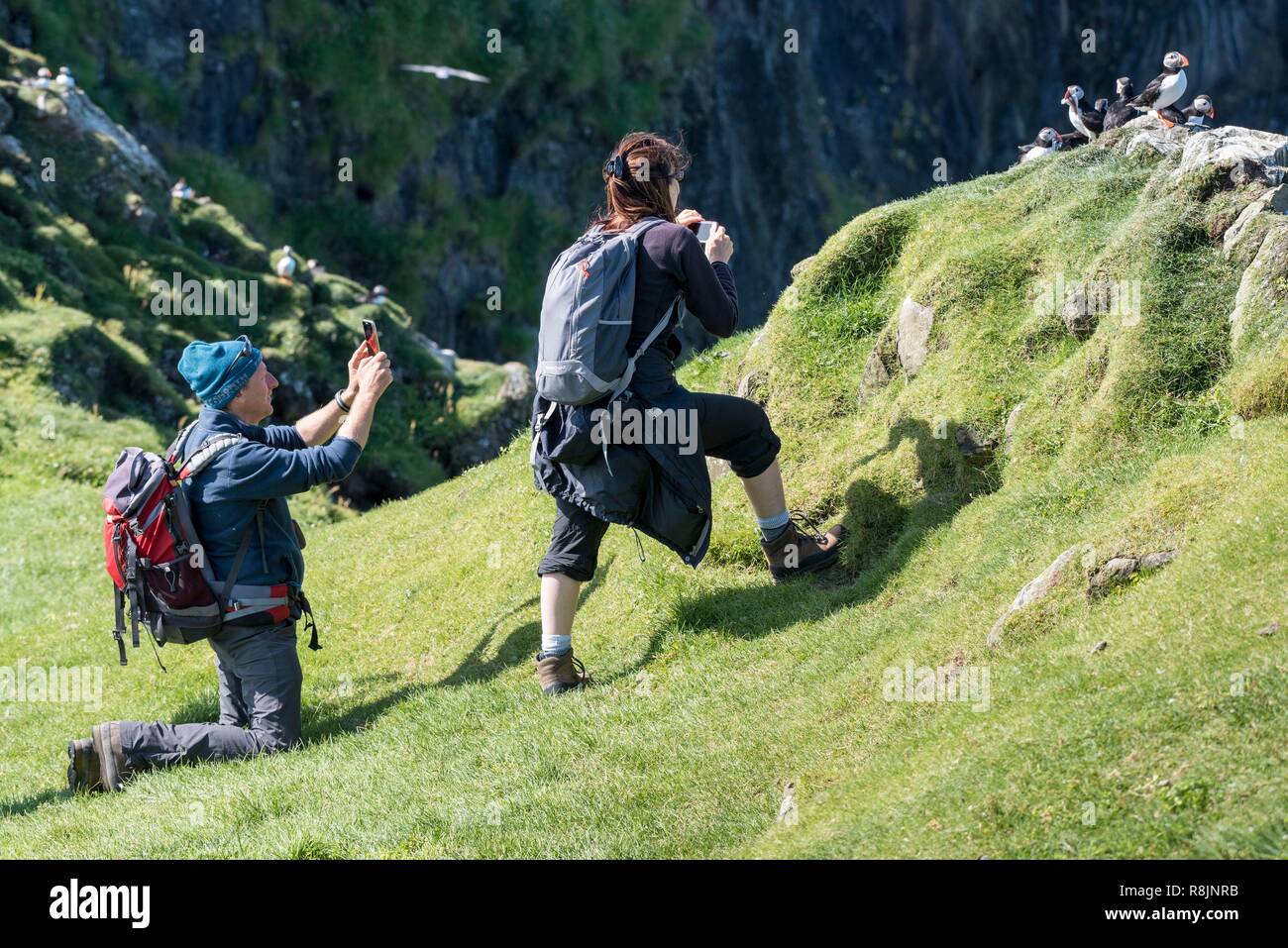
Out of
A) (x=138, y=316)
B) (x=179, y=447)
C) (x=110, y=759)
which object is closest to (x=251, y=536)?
(x=179, y=447)

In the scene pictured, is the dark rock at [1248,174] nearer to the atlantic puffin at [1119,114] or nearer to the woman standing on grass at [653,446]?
the woman standing on grass at [653,446]

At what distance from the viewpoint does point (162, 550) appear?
886 cm

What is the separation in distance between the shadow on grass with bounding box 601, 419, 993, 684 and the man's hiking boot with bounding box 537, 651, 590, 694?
26 centimetres

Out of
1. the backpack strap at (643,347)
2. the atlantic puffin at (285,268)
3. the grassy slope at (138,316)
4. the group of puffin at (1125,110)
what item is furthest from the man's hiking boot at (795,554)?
the atlantic puffin at (285,268)

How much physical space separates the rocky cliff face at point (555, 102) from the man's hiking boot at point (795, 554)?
25.0 meters

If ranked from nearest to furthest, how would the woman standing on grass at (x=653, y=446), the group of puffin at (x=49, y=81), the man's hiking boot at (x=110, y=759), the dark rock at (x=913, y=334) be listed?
the woman standing on grass at (x=653, y=446), the man's hiking boot at (x=110, y=759), the dark rock at (x=913, y=334), the group of puffin at (x=49, y=81)

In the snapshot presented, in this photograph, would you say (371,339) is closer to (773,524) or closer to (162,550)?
(162,550)

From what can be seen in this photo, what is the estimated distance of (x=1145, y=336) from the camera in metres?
8.69

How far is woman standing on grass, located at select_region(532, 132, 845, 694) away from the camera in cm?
844

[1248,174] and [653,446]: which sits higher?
[1248,174]

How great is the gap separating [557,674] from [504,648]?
1.30 metres

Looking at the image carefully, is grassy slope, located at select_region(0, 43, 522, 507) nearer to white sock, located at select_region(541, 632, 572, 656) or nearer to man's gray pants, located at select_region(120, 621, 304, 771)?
man's gray pants, located at select_region(120, 621, 304, 771)

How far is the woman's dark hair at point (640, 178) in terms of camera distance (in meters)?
8.64
